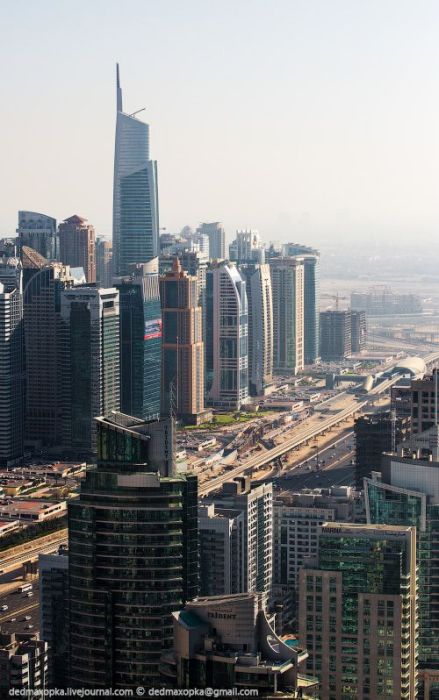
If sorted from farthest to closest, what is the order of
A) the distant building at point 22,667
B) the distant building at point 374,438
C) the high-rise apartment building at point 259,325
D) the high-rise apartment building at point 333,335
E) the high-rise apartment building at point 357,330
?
the high-rise apartment building at point 357,330 < the high-rise apartment building at point 333,335 < the high-rise apartment building at point 259,325 < the distant building at point 374,438 < the distant building at point 22,667

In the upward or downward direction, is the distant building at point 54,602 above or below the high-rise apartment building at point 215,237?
below

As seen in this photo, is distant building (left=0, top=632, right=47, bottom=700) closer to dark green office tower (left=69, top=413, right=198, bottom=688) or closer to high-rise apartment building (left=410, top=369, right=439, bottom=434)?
dark green office tower (left=69, top=413, right=198, bottom=688)

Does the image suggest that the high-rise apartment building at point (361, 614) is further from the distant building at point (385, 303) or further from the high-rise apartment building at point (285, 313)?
the distant building at point (385, 303)

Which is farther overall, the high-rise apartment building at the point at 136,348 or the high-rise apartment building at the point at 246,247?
the high-rise apartment building at the point at 246,247

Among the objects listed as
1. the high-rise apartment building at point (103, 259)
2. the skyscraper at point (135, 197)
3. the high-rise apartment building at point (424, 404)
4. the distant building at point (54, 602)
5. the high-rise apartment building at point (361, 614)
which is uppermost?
the skyscraper at point (135, 197)

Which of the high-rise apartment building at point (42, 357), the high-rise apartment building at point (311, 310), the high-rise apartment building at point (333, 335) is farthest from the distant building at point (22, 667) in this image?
the high-rise apartment building at point (333, 335)

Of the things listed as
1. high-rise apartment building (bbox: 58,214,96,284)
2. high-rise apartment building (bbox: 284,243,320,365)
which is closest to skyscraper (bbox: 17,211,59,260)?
high-rise apartment building (bbox: 58,214,96,284)

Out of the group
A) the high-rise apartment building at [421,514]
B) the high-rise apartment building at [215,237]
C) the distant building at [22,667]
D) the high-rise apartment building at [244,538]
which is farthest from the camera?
the high-rise apartment building at [215,237]

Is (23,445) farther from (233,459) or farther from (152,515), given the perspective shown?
(152,515)
